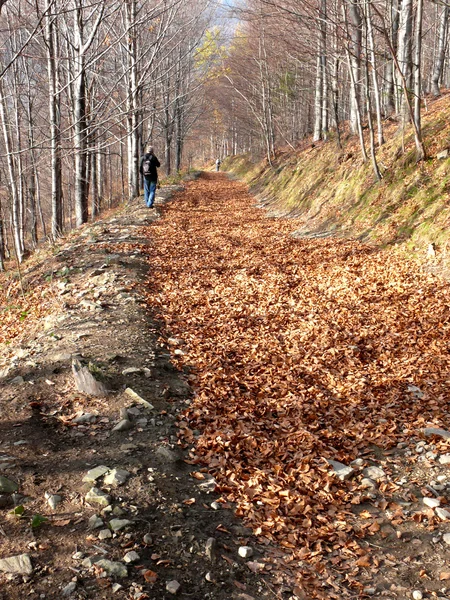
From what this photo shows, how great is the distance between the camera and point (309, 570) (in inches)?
115

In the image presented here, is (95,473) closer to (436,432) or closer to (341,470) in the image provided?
(341,470)

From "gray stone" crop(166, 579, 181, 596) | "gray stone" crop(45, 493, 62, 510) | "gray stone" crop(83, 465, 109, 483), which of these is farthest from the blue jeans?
"gray stone" crop(166, 579, 181, 596)

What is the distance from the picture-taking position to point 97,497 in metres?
3.24

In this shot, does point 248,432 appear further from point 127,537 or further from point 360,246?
point 360,246

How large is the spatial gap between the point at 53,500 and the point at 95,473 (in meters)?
0.39

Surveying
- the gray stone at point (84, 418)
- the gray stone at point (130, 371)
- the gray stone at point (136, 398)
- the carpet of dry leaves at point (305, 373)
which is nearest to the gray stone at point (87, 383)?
the gray stone at point (136, 398)

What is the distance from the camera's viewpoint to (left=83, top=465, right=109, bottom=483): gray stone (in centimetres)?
345

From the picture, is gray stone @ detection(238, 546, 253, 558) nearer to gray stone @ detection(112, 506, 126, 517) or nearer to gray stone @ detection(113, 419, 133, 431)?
gray stone @ detection(112, 506, 126, 517)

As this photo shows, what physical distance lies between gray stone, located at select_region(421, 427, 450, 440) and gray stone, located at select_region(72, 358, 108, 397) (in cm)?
331

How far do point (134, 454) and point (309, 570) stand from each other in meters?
1.73

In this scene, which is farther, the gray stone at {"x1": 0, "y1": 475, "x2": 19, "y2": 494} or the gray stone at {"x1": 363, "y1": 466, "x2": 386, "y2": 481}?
the gray stone at {"x1": 363, "y1": 466, "x2": 386, "y2": 481}

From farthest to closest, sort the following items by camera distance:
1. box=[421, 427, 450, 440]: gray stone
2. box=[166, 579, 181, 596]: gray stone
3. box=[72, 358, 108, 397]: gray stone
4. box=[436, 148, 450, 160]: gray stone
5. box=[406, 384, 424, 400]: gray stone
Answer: box=[436, 148, 450, 160]: gray stone → box=[406, 384, 424, 400]: gray stone → box=[72, 358, 108, 397]: gray stone → box=[421, 427, 450, 440]: gray stone → box=[166, 579, 181, 596]: gray stone

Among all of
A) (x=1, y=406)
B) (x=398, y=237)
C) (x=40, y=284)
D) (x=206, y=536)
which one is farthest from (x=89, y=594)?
(x=398, y=237)

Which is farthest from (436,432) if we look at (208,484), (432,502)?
(208,484)
